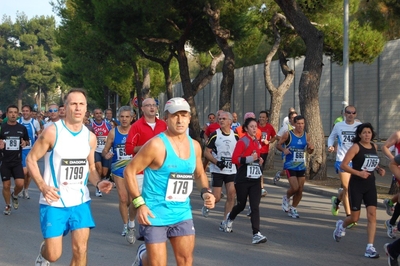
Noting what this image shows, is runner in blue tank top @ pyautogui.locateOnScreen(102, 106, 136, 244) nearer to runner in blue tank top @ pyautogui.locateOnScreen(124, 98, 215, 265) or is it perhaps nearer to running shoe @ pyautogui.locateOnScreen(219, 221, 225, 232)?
running shoe @ pyautogui.locateOnScreen(219, 221, 225, 232)

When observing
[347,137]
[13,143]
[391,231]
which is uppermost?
[347,137]

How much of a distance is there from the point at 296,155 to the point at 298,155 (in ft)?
0.11

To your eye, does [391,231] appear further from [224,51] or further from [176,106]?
[224,51]

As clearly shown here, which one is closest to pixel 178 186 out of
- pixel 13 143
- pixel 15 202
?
pixel 13 143

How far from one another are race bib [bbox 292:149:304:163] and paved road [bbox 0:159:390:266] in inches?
40.1

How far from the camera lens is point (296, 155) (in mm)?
11492

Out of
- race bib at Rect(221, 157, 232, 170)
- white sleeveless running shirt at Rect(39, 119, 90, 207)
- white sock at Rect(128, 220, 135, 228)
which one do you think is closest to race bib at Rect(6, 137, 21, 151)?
white sock at Rect(128, 220, 135, 228)

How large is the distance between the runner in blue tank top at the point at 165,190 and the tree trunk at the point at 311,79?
12858 mm

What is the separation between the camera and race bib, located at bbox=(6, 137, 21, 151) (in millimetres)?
11773

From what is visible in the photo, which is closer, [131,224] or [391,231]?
[131,224]

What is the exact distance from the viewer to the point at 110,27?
2775 centimetres

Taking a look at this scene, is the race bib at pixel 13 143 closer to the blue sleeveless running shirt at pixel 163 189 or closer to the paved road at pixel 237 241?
the paved road at pixel 237 241

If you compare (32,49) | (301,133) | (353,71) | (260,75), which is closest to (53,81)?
(32,49)

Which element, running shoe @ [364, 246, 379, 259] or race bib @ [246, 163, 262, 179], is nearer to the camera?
running shoe @ [364, 246, 379, 259]
